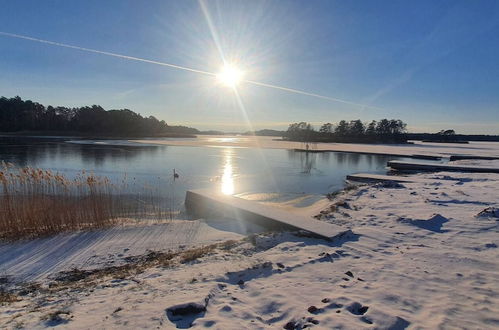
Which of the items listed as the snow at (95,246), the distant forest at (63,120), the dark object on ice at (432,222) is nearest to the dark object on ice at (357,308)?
the snow at (95,246)

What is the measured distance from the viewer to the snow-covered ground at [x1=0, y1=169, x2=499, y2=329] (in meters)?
2.91

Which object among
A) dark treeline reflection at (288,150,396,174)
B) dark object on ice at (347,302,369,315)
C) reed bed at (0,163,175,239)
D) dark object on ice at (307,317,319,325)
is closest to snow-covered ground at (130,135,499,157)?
dark treeline reflection at (288,150,396,174)

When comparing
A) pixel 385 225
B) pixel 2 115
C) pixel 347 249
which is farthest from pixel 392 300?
pixel 2 115

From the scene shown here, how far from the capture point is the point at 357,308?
3.14m

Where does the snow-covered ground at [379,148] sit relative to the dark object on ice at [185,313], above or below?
above

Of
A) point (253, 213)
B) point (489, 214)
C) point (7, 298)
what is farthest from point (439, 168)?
point (7, 298)

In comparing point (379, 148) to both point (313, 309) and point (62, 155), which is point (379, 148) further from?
point (313, 309)

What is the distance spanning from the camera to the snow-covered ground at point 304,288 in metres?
2.91

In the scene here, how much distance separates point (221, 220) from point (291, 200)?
3677mm

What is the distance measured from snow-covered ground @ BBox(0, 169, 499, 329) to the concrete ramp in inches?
14.2

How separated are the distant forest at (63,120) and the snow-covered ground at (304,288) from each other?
81.3 meters

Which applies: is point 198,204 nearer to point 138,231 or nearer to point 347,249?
point 138,231

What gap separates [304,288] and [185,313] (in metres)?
1.42

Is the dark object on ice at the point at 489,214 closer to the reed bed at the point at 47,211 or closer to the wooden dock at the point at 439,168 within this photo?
the reed bed at the point at 47,211
